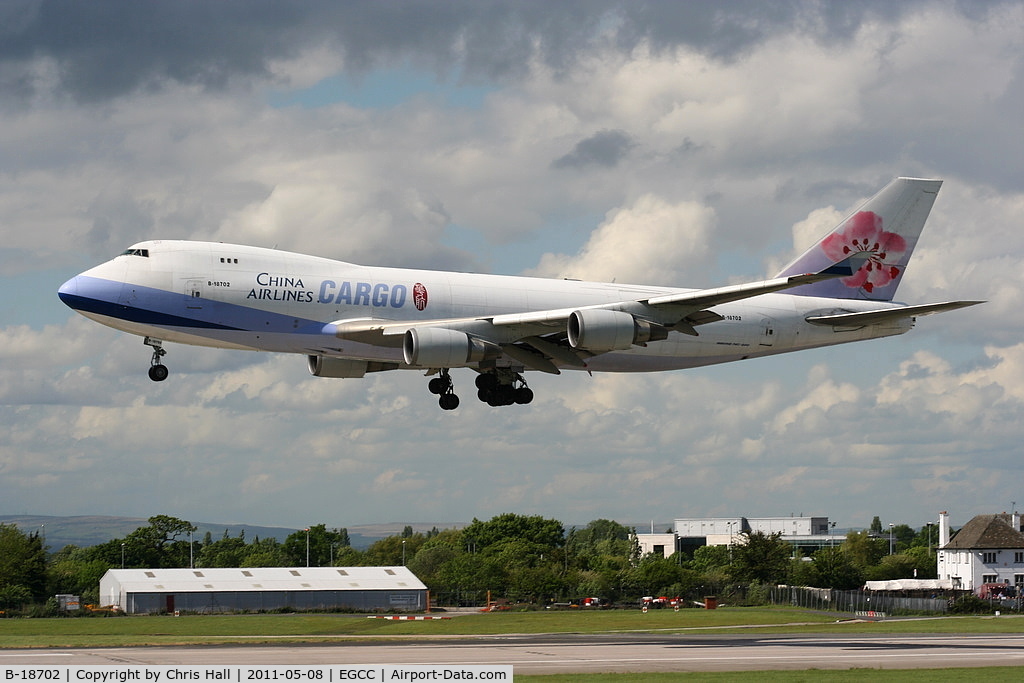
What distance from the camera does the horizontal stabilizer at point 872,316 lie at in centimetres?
5595

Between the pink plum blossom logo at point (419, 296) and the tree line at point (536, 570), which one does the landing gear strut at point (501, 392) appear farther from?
the tree line at point (536, 570)

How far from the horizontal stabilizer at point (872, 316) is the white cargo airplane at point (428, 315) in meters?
0.09

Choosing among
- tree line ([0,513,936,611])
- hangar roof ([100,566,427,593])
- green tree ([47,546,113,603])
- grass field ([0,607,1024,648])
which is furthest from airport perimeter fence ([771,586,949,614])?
green tree ([47,546,113,603])

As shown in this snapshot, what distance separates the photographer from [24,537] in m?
146

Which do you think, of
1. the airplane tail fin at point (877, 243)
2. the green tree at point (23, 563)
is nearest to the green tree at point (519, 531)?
the green tree at point (23, 563)

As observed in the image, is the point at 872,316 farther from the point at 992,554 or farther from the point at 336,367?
the point at 992,554

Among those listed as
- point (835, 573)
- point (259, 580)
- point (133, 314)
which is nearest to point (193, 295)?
point (133, 314)

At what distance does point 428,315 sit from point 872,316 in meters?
21.4

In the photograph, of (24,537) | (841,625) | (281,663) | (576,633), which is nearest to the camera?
(281,663)

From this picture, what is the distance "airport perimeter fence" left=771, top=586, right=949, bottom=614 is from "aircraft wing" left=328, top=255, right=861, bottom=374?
48.4 m

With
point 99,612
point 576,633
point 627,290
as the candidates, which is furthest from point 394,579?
point 627,290

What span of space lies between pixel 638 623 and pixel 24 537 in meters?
91.5

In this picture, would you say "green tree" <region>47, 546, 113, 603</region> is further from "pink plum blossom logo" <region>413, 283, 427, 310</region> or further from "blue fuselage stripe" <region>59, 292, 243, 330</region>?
"pink plum blossom logo" <region>413, 283, 427, 310</region>

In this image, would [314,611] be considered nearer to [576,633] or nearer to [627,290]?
[576,633]
